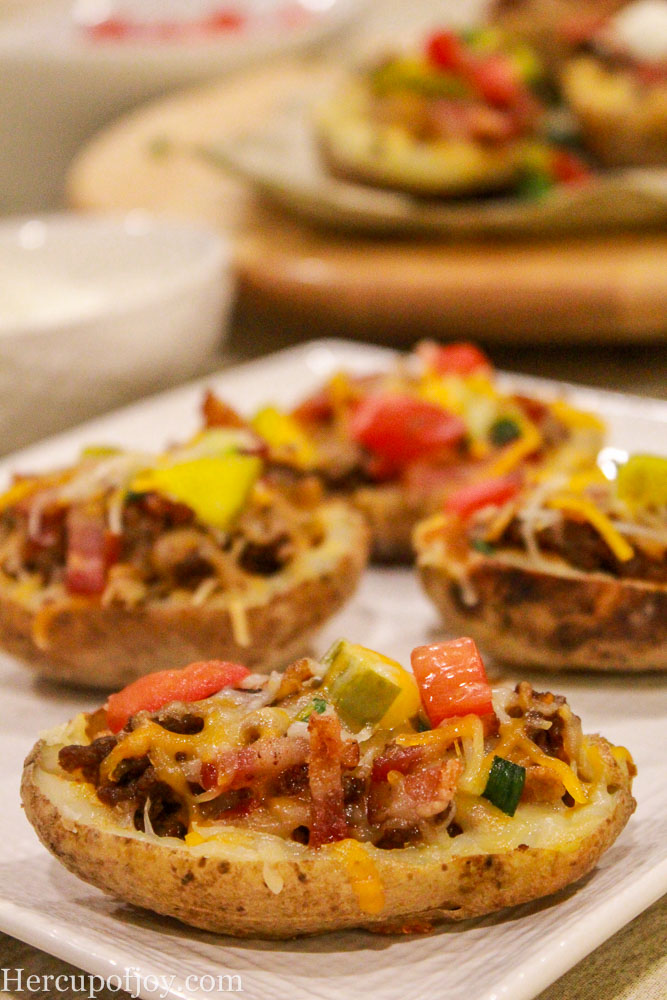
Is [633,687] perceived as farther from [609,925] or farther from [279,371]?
[279,371]

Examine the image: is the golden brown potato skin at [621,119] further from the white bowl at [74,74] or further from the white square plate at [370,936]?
the white square plate at [370,936]

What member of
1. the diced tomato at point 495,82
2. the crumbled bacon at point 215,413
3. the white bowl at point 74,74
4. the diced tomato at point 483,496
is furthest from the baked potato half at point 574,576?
the white bowl at point 74,74

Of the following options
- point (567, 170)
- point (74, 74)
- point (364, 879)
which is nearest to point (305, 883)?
point (364, 879)

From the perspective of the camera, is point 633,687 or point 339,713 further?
point 633,687

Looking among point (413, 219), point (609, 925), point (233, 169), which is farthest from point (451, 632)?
point (233, 169)

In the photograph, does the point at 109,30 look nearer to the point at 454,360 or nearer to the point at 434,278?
the point at 434,278

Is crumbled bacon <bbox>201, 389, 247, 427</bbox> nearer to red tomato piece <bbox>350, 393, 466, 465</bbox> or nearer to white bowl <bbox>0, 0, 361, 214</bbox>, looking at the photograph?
red tomato piece <bbox>350, 393, 466, 465</bbox>
